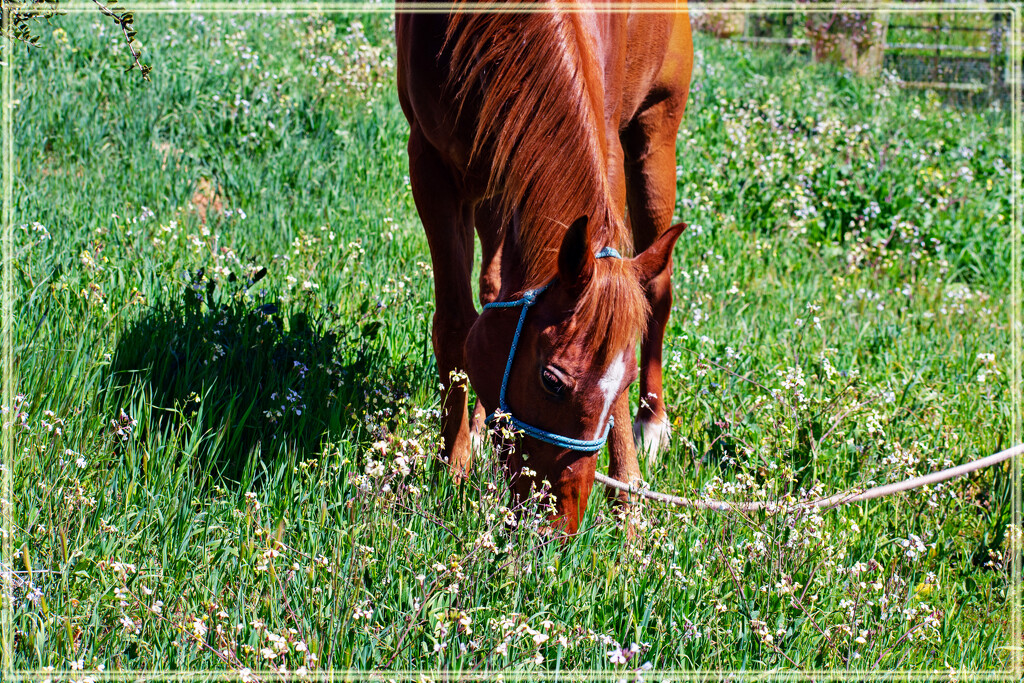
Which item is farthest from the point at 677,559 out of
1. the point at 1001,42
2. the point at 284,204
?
the point at 1001,42

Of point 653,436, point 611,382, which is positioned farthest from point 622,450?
point 611,382

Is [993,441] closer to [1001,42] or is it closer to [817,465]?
[817,465]

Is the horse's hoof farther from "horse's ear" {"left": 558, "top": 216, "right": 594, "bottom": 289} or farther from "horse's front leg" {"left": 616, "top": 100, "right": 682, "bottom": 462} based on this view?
"horse's ear" {"left": 558, "top": 216, "right": 594, "bottom": 289}

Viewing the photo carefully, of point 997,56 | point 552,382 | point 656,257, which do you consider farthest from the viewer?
point 997,56

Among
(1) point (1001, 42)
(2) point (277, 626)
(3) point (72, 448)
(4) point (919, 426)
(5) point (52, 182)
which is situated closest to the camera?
(2) point (277, 626)

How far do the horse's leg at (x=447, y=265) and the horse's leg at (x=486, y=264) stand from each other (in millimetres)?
75

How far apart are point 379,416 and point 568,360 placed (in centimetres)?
107

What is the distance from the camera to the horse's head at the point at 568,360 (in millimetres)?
2285

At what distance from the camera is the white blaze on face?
92.3 inches

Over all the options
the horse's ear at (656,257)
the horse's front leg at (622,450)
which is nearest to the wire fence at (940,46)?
the horse's front leg at (622,450)

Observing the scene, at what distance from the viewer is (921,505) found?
3311 mm

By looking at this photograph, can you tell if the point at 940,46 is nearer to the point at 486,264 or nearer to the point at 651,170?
the point at 651,170

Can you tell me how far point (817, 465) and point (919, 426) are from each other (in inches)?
30.1

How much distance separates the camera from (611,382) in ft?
7.75
